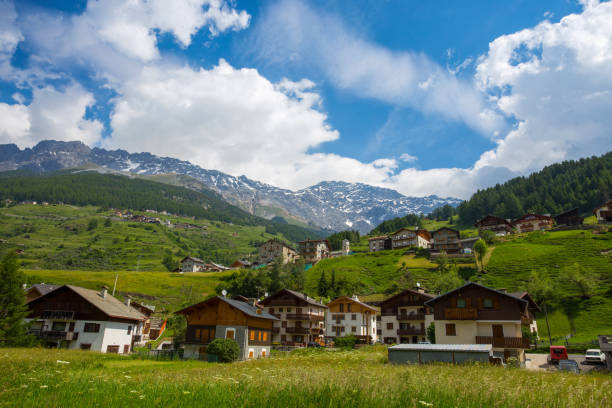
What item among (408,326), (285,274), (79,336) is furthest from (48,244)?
(408,326)

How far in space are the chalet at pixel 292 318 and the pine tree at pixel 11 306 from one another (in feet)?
135

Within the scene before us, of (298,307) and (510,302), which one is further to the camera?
(298,307)

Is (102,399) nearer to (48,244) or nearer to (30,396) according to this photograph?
(30,396)

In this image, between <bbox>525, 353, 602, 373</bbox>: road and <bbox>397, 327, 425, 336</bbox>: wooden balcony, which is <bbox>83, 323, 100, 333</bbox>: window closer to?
<bbox>397, 327, 425, 336</bbox>: wooden balcony

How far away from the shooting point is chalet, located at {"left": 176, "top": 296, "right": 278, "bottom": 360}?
4878cm

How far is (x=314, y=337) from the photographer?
7712cm

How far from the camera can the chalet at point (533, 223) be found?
487ft

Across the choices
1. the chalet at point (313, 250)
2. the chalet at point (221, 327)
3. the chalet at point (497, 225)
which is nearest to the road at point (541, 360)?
the chalet at point (221, 327)

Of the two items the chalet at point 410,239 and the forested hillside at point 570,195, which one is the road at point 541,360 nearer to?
the chalet at point 410,239

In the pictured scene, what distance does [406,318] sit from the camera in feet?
233

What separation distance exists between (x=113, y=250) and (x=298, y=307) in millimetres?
153886

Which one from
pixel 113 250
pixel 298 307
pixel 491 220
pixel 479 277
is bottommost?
pixel 298 307

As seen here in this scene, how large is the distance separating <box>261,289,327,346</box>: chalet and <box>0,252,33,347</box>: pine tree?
41101 mm

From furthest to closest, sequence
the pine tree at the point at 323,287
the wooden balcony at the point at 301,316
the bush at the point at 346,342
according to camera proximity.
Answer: the pine tree at the point at 323,287 < the wooden balcony at the point at 301,316 < the bush at the point at 346,342
